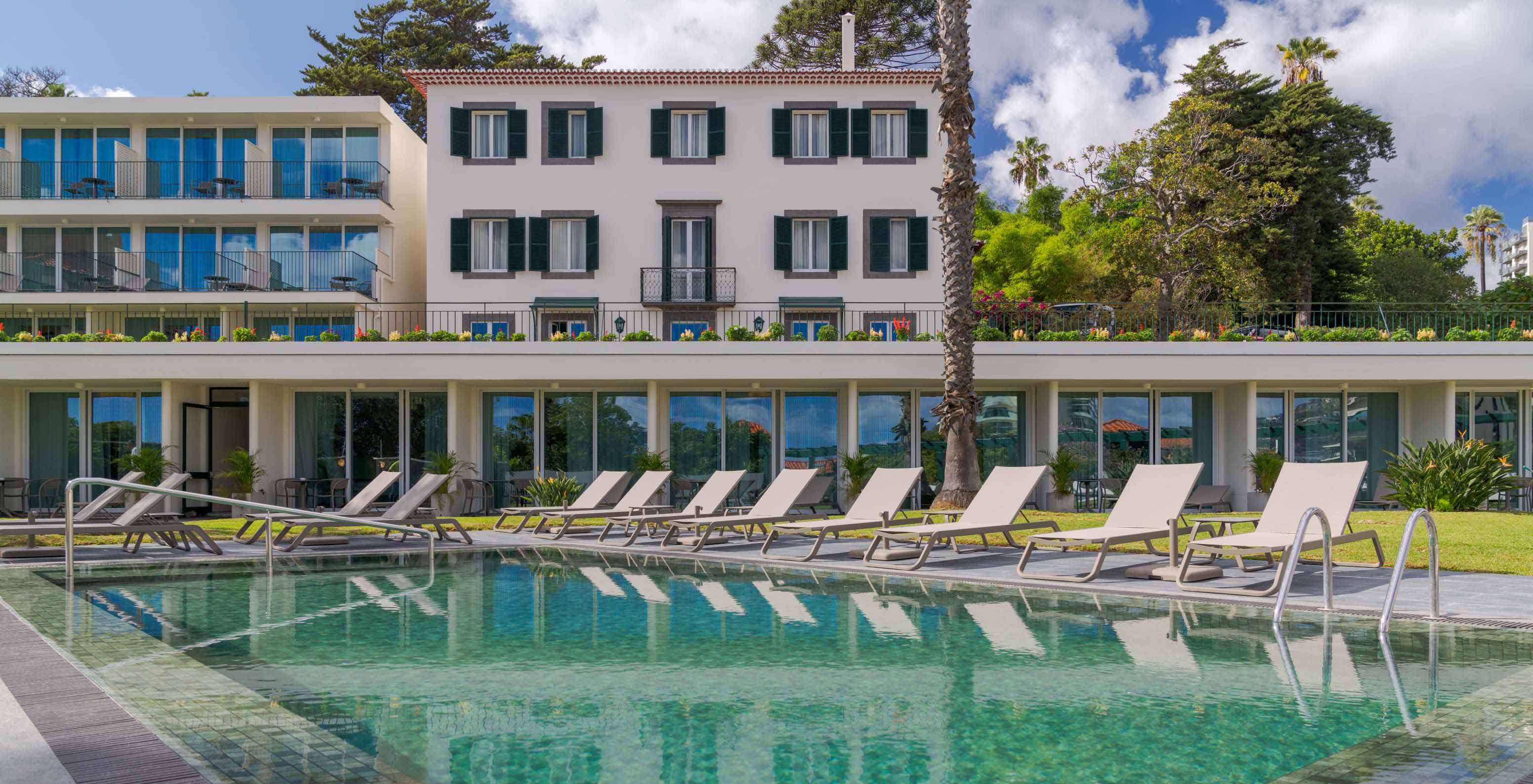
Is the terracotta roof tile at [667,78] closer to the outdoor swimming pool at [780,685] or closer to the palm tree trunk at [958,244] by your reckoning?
the palm tree trunk at [958,244]

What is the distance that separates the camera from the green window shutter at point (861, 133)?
24109 mm

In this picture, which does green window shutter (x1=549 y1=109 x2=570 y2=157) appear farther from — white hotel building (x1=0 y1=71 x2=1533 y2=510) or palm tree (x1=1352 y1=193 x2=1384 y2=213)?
palm tree (x1=1352 y1=193 x2=1384 y2=213)

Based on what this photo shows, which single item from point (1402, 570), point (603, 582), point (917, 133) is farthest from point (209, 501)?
point (917, 133)

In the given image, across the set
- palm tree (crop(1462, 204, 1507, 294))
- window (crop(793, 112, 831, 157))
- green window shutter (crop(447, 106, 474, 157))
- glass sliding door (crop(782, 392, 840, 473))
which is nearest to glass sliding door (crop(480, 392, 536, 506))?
glass sliding door (crop(782, 392, 840, 473))

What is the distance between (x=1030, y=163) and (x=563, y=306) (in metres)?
31.1

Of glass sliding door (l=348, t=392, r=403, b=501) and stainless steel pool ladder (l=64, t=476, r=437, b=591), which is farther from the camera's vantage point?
glass sliding door (l=348, t=392, r=403, b=501)

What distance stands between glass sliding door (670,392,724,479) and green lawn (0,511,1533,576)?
15.7ft

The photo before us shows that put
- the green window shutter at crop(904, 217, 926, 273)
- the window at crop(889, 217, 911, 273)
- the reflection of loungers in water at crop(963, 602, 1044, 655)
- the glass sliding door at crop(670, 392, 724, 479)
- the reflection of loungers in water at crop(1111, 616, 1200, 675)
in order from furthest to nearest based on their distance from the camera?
the window at crop(889, 217, 911, 273) < the green window shutter at crop(904, 217, 926, 273) < the glass sliding door at crop(670, 392, 724, 479) < the reflection of loungers in water at crop(963, 602, 1044, 655) < the reflection of loungers in water at crop(1111, 616, 1200, 675)

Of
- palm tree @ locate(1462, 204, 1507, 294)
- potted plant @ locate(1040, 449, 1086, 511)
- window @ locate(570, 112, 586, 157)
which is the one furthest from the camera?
palm tree @ locate(1462, 204, 1507, 294)

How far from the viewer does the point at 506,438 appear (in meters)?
21.6

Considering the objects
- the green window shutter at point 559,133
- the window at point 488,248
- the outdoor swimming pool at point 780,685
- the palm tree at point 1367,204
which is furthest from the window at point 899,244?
the palm tree at point 1367,204

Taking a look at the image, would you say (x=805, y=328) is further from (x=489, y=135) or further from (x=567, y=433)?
(x=489, y=135)

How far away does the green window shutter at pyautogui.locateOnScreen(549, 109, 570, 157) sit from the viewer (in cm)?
2422

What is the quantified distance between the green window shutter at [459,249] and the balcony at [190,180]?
143 inches
